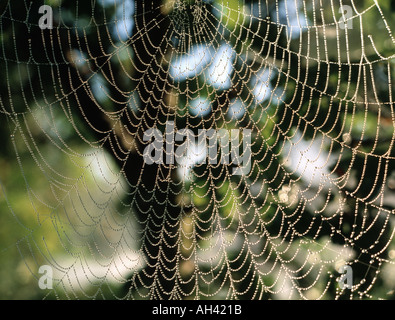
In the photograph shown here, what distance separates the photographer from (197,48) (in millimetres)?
4234

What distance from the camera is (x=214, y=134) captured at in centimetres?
394

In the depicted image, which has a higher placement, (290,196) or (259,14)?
(259,14)

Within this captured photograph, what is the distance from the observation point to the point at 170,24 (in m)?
4.14

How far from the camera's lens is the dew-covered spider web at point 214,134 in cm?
376

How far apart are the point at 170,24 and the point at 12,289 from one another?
3040 millimetres

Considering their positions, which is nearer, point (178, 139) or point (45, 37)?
point (45, 37)

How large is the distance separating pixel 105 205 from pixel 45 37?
1524mm

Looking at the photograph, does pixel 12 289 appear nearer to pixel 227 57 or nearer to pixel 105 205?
pixel 105 205

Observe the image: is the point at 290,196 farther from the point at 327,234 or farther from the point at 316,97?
the point at 316,97

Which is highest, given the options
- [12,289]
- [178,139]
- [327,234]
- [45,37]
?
[45,37]

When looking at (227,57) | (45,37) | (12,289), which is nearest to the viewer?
(45,37)

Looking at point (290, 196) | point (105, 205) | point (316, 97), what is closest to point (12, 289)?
point (105, 205)

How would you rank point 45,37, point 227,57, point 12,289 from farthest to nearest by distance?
point 12,289
point 227,57
point 45,37

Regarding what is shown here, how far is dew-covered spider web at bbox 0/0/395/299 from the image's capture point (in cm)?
376
